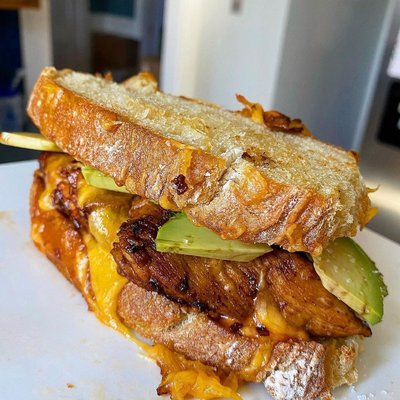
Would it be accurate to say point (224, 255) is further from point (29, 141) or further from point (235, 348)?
point (29, 141)

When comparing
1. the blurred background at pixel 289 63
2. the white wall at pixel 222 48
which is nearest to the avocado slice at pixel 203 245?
the blurred background at pixel 289 63

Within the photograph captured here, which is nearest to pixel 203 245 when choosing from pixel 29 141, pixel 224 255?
pixel 224 255

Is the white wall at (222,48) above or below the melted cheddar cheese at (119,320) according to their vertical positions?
above

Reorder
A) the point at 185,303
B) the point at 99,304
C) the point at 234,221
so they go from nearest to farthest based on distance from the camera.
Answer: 1. the point at 234,221
2. the point at 185,303
3. the point at 99,304

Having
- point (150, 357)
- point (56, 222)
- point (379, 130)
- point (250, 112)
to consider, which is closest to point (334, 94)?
point (379, 130)

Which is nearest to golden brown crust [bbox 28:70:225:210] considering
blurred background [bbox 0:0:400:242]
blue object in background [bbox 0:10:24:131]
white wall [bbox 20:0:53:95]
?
blurred background [bbox 0:0:400:242]

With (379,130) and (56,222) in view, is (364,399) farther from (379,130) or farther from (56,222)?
(379,130)

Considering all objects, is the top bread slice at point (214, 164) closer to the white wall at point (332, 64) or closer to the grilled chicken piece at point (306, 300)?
the grilled chicken piece at point (306, 300)
